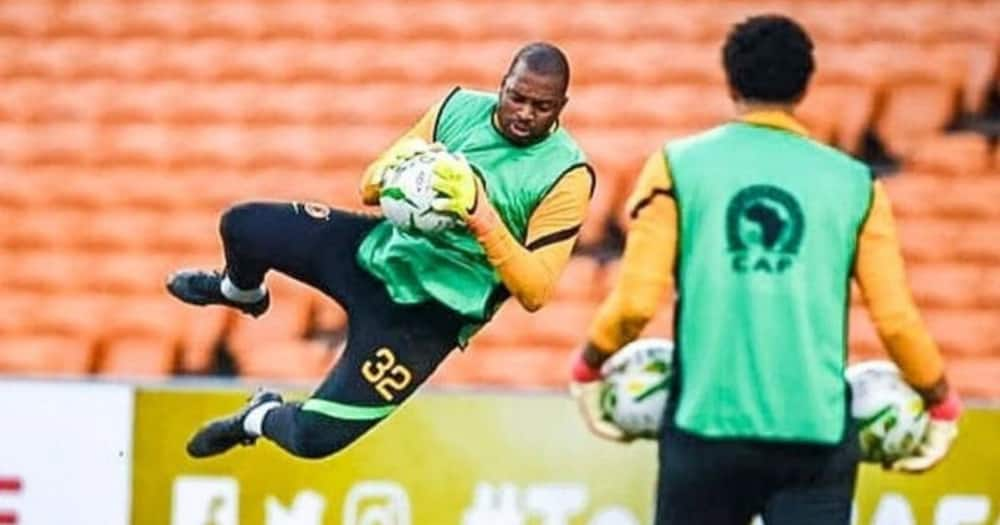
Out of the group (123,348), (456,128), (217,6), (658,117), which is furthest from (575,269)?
(456,128)

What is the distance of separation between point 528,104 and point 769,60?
1.03 meters

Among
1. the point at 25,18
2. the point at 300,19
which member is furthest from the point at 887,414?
the point at 25,18

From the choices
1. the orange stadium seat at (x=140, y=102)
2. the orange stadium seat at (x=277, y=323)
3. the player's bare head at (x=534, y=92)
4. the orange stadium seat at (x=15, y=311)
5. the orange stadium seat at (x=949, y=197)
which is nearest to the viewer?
the player's bare head at (x=534, y=92)

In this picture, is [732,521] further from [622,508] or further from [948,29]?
[948,29]

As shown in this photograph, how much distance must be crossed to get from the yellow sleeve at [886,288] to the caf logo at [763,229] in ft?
0.50

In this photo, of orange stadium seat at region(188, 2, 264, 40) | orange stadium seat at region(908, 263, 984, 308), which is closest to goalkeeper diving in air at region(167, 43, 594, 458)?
orange stadium seat at region(908, 263, 984, 308)

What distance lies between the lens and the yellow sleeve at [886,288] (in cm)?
574

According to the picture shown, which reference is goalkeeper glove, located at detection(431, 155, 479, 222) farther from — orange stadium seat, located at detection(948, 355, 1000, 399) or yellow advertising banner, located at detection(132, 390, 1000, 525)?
orange stadium seat, located at detection(948, 355, 1000, 399)

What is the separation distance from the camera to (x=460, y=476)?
8859mm

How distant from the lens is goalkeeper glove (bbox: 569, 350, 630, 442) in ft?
20.0

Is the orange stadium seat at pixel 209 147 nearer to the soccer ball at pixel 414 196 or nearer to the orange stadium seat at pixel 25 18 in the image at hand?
A: the orange stadium seat at pixel 25 18

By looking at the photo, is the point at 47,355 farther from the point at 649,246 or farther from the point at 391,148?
the point at 649,246

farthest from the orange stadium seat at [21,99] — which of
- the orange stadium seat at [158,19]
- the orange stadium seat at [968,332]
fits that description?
the orange stadium seat at [968,332]

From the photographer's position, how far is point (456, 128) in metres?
7.01
